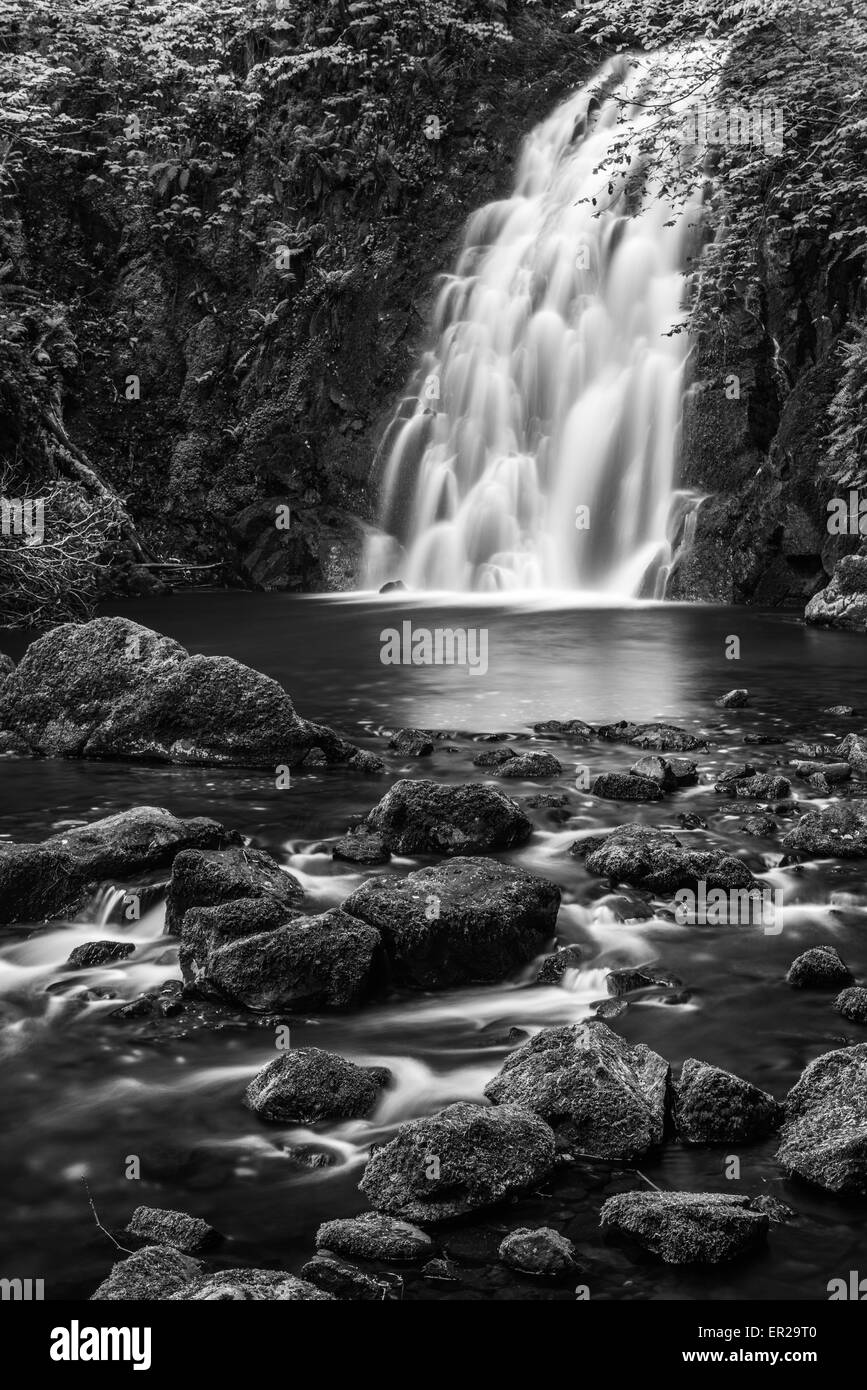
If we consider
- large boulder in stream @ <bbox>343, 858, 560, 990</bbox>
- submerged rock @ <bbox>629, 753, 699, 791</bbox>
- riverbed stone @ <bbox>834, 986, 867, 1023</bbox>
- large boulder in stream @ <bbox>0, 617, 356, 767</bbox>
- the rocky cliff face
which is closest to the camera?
riverbed stone @ <bbox>834, 986, 867, 1023</bbox>

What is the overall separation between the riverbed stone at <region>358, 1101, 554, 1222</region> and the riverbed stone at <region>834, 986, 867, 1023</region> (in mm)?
1666

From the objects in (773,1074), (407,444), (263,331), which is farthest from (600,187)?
(773,1074)

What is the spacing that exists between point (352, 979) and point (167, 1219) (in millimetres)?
1727

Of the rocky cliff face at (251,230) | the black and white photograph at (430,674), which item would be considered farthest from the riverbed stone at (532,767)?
the rocky cliff face at (251,230)

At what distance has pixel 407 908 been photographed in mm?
5648

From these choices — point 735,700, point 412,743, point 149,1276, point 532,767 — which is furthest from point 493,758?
point 149,1276

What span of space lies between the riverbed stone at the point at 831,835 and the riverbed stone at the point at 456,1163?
3.66 meters

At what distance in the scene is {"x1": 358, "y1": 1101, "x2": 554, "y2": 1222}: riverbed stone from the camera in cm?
379

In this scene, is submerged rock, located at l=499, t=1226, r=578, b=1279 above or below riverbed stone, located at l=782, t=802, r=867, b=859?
below

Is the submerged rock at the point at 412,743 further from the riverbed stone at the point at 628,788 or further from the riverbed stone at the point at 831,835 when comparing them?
the riverbed stone at the point at 831,835

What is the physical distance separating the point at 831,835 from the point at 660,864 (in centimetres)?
124

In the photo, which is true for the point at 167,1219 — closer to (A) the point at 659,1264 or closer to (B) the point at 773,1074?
(A) the point at 659,1264

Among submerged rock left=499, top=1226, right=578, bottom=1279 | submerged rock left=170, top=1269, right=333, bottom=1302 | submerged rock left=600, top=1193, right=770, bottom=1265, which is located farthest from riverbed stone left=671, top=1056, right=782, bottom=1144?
submerged rock left=170, top=1269, right=333, bottom=1302

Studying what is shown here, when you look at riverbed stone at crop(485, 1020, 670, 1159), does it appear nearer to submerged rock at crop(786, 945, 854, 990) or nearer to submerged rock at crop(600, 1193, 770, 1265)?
submerged rock at crop(600, 1193, 770, 1265)
